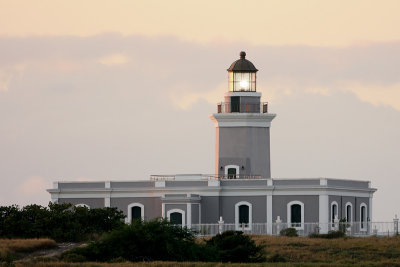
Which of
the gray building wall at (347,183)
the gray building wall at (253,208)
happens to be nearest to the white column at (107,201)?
the gray building wall at (253,208)

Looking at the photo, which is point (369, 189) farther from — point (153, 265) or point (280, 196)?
point (153, 265)

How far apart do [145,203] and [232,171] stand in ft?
16.2

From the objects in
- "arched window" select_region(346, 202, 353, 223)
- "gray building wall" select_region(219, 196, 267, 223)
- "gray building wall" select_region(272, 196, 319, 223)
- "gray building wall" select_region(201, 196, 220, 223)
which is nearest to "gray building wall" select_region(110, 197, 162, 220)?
"gray building wall" select_region(201, 196, 220, 223)

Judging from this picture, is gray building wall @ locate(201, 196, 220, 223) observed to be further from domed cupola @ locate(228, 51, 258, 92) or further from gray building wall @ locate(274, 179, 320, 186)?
domed cupola @ locate(228, 51, 258, 92)

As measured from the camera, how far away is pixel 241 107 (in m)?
74.6

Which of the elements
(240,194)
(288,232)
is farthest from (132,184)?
(288,232)

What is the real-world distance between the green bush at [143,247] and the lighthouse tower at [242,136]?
2501 cm

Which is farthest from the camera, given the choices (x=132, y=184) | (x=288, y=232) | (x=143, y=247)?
→ (x=132, y=184)

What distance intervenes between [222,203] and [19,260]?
2498 centimetres

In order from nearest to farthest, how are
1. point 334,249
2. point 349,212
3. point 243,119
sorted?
point 334,249 → point 349,212 → point 243,119

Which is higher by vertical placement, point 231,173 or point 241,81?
point 241,81

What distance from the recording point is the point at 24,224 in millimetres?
57250

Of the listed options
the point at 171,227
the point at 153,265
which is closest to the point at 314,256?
the point at 171,227

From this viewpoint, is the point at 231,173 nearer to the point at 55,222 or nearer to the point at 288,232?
the point at 288,232
